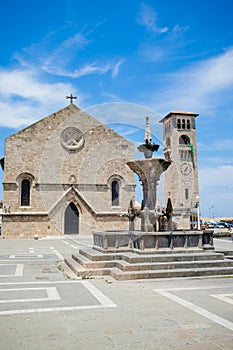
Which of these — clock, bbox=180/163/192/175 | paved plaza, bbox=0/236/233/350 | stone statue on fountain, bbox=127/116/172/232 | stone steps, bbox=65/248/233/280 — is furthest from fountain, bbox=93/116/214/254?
clock, bbox=180/163/192/175

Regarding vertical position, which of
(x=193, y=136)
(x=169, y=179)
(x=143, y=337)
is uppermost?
(x=193, y=136)

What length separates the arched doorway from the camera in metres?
33.4

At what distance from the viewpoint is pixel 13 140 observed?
33.0 m

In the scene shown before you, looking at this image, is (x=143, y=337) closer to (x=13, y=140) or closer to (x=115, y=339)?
(x=115, y=339)

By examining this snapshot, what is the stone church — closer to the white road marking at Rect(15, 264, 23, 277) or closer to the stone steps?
the white road marking at Rect(15, 264, 23, 277)

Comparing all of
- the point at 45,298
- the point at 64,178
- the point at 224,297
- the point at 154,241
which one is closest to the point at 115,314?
the point at 45,298

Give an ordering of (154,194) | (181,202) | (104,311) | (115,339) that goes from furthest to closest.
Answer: (181,202) < (154,194) < (104,311) < (115,339)

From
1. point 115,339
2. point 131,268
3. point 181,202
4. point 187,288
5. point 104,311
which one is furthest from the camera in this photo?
point 181,202

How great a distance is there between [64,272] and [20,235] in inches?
813

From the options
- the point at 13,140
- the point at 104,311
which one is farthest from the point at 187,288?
the point at 13,140

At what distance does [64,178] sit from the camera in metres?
33.6

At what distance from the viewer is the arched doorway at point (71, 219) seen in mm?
33362

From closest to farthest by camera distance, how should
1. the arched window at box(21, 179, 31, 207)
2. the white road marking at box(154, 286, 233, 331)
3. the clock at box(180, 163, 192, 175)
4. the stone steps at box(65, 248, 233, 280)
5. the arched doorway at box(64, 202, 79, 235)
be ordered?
the white road marking at box(154, 286, 233, 331) → the stone steps at box(65, 248, 233, 280) → the arched window at box(21, 179, 31, 207) → the arched doorway at box(64, 202, 79, 235) → the clock at box(180, 163, 192, 175)

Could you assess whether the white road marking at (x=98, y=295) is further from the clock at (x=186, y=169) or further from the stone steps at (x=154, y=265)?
the clock at (x=186, y=169)
